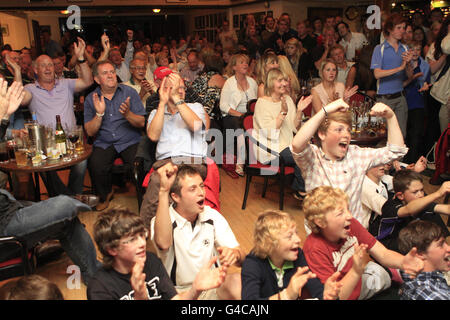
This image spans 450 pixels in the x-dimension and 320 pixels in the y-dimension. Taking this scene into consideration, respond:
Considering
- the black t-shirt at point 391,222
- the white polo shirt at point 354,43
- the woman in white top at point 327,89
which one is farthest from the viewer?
the white polo shirt at point 354,43

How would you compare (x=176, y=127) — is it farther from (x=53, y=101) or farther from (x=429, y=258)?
(x=429, y=258)

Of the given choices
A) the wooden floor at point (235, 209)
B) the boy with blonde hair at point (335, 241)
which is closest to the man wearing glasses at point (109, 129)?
the wooden floor at point (235, 209)

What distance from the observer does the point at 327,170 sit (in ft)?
8.11

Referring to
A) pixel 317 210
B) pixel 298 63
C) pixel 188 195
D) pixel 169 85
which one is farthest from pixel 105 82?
pixel 298 63

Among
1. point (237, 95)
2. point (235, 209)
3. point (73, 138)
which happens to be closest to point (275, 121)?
point (235, 209)

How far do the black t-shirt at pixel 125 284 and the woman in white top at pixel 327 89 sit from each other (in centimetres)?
297

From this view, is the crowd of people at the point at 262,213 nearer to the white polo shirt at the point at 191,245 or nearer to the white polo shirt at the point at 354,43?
the white polo shirt at the point at 191,245

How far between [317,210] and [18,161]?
2298mm

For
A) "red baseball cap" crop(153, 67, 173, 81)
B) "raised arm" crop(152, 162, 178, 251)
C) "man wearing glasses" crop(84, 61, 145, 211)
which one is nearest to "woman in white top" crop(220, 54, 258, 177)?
"man wearing glasses" crop(84, 61, 145, 211)

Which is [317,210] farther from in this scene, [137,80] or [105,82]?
[137,80]

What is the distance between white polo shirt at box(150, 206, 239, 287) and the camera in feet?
6.66

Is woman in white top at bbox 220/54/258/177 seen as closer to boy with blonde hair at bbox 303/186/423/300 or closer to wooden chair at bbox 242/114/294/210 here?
wooden chair at bbox 242/114/294/210

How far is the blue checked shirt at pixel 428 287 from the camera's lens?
77.5 inches

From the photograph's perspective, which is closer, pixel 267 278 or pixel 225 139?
pixel 267 278
